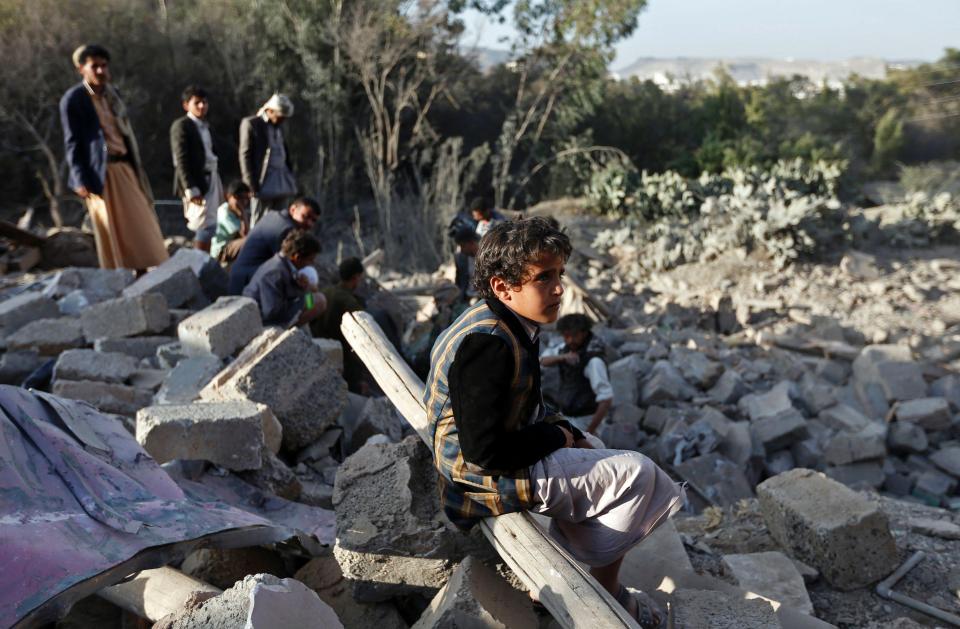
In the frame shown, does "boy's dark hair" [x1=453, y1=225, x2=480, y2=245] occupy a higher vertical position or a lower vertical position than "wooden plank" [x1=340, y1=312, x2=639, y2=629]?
lower

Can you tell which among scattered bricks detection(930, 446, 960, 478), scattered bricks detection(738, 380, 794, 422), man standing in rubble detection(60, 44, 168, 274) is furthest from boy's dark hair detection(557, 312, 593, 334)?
man standing in rubble detection(60, 44, 168, 274)

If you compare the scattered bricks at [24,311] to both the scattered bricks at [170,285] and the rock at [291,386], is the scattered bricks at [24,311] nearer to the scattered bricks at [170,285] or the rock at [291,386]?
the scattered bricks at [170,285]

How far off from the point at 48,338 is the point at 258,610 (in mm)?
4388

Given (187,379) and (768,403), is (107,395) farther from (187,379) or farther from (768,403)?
(768,403)

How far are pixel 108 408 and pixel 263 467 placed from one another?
1347 mm

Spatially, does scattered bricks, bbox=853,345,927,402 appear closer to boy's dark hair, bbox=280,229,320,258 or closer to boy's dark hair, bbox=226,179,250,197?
boy's dark hair, bbox=280,229,320,258

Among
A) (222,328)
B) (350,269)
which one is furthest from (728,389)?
(222,328)

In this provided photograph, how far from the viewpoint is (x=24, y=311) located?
580cm

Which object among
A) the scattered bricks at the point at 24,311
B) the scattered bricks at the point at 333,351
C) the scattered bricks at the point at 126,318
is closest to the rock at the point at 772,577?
the scattered bricks at the point at 333,351

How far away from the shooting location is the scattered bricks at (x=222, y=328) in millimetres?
4801

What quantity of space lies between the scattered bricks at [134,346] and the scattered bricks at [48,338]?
0.78 feet

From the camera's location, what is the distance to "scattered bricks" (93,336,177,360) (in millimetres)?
5273

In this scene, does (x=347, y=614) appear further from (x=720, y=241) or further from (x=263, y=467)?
(x=720, y=241)

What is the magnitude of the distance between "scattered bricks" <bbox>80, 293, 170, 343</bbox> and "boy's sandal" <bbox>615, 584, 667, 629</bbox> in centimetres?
404
